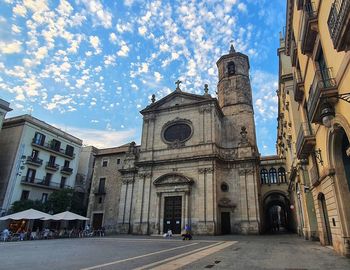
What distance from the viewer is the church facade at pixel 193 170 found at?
24453 millimetres

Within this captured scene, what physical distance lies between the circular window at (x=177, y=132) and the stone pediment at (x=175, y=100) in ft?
8.64

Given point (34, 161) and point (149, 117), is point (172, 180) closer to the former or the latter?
point (149, 117)

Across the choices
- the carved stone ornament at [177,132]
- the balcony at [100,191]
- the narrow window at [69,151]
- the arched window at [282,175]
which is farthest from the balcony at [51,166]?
the arched window at [282,175]

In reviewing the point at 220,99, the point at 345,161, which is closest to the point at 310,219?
the point at 345,161

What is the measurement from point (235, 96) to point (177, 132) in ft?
31.4

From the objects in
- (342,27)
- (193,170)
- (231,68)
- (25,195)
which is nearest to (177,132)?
(193,170)

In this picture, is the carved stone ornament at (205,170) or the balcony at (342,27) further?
the carved stone ornament at (205,170)

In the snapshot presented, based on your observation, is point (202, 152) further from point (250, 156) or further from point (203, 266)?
point (203, 266)

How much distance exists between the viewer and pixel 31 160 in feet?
98.6

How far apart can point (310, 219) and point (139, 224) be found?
16.4 meters

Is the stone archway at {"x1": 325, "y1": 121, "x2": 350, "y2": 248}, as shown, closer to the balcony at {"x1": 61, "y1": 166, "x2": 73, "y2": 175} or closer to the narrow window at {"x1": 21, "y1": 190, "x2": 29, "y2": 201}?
the narrow window at {"x1": 21, "y1": 190, "x2": 29, "y2": 201}

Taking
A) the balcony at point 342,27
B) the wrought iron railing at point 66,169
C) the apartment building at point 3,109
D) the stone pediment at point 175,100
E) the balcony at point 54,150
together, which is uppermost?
the stone pediment at point 175,100

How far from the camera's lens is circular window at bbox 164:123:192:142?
2875 cm

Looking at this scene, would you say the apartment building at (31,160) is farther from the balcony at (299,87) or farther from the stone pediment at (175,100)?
the balcony at (299,87)
